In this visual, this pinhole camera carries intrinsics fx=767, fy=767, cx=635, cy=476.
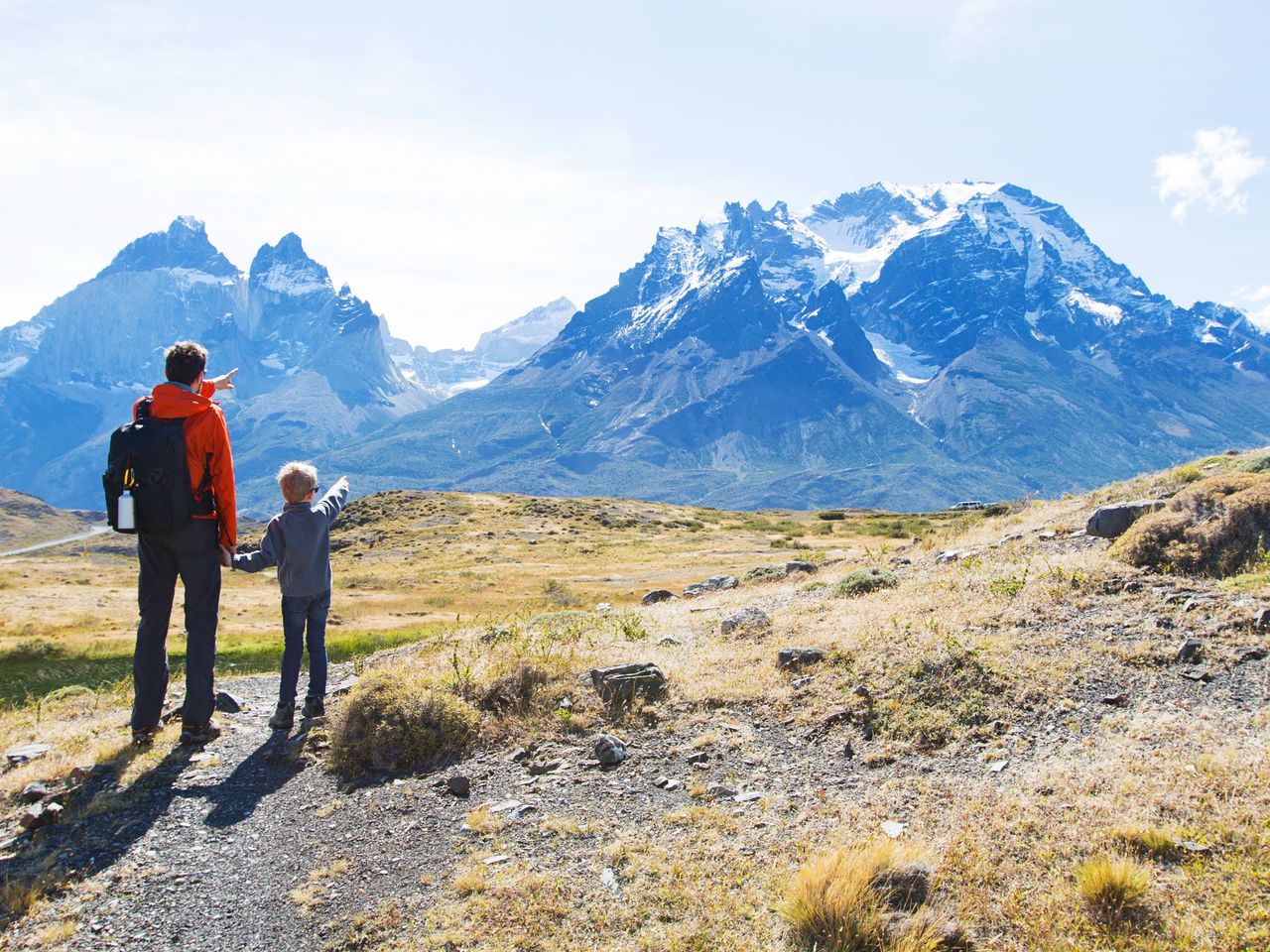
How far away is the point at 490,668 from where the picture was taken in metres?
11.2

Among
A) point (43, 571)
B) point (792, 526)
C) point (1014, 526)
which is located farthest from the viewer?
point (792, 526)

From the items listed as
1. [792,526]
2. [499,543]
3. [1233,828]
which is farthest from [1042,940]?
[792,526]

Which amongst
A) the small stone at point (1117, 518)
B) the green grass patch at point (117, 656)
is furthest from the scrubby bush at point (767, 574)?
the green grass patch at point (117, 656)

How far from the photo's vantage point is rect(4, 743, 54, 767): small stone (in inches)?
364

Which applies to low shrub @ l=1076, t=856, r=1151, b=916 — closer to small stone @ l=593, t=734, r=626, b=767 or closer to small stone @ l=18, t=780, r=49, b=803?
small stone @ l=593, t=734, r=626, b=767

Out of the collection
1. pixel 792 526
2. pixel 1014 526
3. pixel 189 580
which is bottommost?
pixel 792 526

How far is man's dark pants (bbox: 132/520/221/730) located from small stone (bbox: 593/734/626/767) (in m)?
4.80

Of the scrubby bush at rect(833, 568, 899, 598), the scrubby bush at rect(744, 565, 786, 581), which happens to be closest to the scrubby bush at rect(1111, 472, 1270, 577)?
the scrubby bush at rect(833, 568, 899, 598)

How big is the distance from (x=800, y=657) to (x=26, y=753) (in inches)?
398

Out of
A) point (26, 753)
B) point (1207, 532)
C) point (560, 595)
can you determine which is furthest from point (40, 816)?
point (560, 595)

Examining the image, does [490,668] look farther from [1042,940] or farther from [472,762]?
[1042,940]

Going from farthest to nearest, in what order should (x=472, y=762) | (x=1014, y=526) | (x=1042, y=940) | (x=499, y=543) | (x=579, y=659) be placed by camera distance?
(x=499, y=543)
(x=1014, y=526)
(x=579, y=659)
(x=472, y=762)
(x=1042, y=940)

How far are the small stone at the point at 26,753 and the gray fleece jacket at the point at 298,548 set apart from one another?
309 cm

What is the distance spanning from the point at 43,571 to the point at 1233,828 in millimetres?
79006
